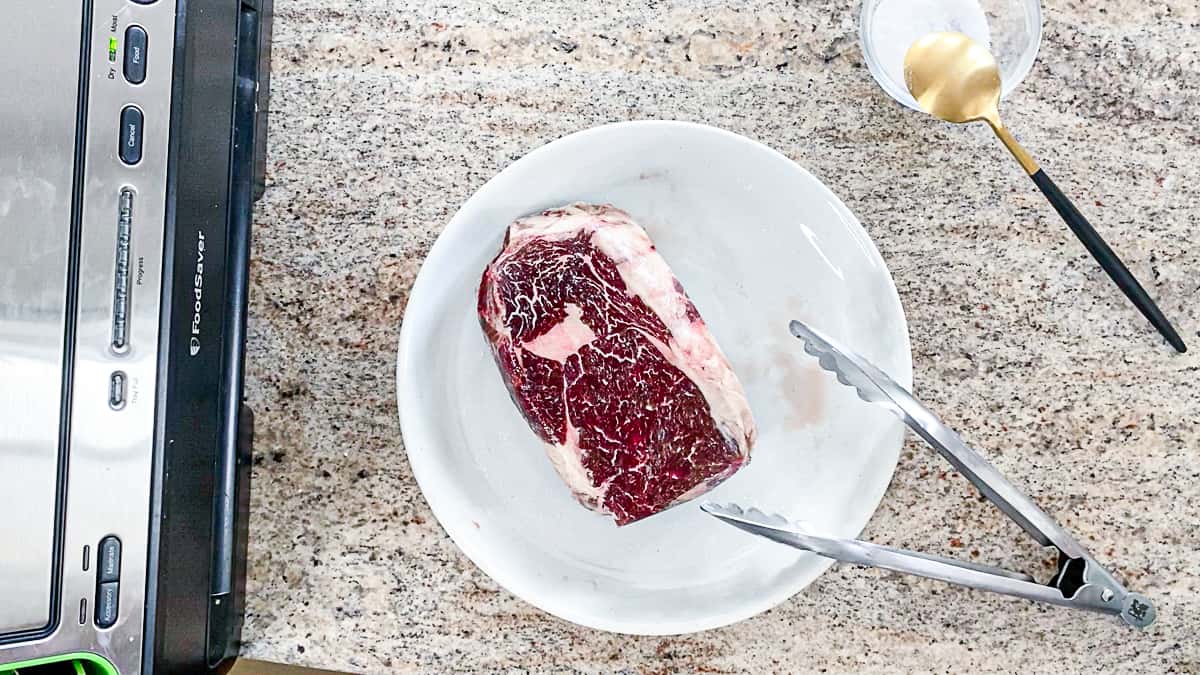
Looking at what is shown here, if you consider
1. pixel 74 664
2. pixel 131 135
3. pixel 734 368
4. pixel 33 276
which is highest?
pixel 131 135

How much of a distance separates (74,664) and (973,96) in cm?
101

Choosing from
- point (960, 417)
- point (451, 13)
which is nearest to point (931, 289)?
point (960, 417)

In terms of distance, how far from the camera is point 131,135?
826mm

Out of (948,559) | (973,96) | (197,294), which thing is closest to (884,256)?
(973,96)

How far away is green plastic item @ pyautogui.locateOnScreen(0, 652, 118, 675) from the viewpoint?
2.65ft

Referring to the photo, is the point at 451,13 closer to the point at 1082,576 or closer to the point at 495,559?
the point at 495,559

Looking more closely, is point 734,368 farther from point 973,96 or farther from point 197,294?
point 197,294

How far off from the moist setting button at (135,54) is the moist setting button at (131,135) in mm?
27

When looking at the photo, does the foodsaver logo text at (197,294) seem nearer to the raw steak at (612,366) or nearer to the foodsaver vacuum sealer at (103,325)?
the foodsaver vacuum sealer at (103,325)

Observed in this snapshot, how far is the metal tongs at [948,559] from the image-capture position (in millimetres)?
992

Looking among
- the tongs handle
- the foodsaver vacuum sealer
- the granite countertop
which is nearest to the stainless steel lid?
the foodsaver vacuum sealer

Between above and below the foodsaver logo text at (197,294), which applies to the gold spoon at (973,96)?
above

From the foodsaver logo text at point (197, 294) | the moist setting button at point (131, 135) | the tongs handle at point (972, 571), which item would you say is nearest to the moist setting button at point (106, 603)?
the foodsaver logo text at point (197, 294)

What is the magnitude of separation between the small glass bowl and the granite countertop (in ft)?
0.10
